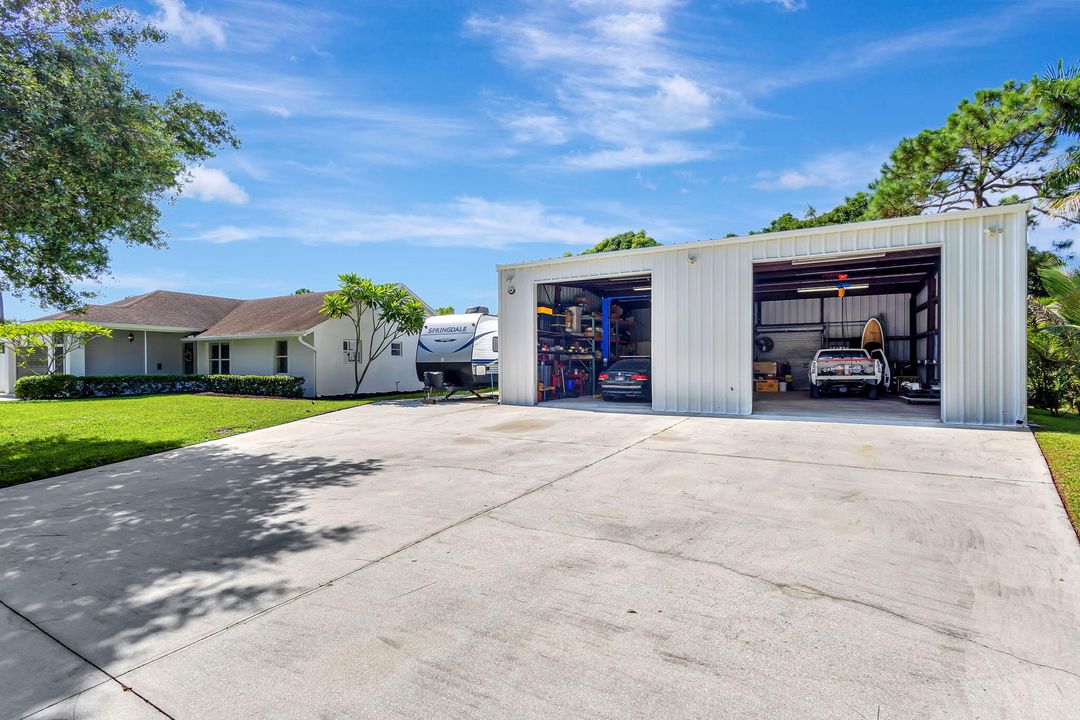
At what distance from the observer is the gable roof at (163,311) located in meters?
20.7

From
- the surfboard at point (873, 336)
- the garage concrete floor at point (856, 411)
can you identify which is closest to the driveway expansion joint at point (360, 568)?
the garage concrete floor at point (856, 411)

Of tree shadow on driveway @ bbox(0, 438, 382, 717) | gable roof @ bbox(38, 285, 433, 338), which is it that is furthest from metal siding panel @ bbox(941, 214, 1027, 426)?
gable roof @ bbox(38, 285, 433, 338)

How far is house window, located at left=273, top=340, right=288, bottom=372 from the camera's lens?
806 inches

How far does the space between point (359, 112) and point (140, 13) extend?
369 cm

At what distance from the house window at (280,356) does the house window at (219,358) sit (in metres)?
3.13

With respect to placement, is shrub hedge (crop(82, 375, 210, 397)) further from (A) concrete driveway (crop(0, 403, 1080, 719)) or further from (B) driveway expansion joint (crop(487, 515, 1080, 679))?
(B) driveway expansion joint (crop(487, 515, 1080, 679))

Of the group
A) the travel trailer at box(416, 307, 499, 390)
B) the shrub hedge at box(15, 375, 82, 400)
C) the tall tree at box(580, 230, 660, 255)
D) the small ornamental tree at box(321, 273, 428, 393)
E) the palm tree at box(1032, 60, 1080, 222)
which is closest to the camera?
the palm tree at box(1032, 60, 1080, 222)

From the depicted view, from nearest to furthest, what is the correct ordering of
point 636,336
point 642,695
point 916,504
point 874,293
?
point 642,695, point 916,504, point 874,293, point 636,336

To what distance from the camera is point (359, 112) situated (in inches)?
425

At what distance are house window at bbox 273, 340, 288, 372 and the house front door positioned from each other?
602 cm

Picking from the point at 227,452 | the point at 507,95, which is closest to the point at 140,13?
the point at 507,95

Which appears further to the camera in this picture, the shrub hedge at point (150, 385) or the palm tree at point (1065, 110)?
the shrub hedge at point (150, 385)

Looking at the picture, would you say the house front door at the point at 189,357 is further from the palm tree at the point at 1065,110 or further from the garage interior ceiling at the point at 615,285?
the palm tree at the point at 1065,110

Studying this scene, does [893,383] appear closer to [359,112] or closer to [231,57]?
[359,112]
